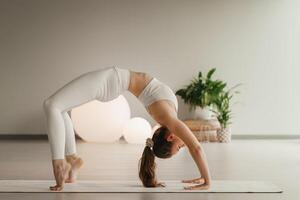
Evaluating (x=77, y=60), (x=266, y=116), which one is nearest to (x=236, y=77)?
(x=266, y=116)

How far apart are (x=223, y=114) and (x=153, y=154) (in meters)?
3.94

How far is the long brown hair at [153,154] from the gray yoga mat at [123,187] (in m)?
0.07

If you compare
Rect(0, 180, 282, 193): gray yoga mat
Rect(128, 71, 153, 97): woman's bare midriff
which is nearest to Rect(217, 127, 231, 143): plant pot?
Rect(0, 180, 282, 193): gray yoga mat

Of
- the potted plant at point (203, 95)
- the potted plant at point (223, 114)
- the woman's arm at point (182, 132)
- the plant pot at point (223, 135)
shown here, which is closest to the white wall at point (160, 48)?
the potted plant at point (203, 95)

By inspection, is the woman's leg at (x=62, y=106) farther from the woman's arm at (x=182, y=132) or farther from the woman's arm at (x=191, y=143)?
the woman's arm at (x=191, y=143)

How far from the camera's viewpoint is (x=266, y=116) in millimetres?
7324

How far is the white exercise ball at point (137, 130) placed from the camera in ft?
20.5

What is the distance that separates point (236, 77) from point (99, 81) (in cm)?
447

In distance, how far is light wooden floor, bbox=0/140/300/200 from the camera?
2.91 m

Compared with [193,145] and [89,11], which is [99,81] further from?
[89,11]

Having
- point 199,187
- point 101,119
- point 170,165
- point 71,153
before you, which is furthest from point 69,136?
point 101,119

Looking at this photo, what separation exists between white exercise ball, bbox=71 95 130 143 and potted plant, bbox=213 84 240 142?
133cm

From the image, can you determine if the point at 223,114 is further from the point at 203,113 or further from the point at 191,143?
the point at 191,143

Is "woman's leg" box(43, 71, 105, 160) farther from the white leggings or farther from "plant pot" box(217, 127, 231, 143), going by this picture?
"plant pot" box(217, 127, 231, 143)
